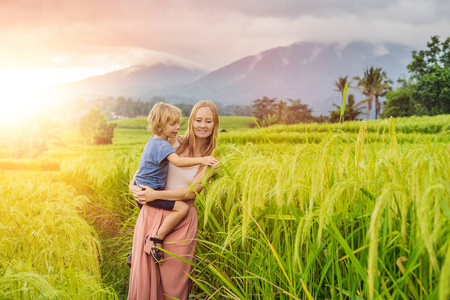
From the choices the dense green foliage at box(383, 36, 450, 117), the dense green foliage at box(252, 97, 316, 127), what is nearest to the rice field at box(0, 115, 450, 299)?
the dense green foliage at box(383, 36, 450, 117)

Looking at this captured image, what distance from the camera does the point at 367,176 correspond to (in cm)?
Answer: 169

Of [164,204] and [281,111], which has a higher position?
[281,111]

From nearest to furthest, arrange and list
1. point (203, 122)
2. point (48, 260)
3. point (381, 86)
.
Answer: point (48, 260) < point (203, 122) < point (381, 86)

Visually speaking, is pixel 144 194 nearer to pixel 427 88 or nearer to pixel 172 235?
pixel 172 235

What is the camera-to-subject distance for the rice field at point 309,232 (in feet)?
3.81

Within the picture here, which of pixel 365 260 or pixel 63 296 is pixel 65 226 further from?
pixel 365 260

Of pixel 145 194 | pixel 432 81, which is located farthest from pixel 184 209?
pixel 432 81

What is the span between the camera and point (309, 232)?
1.56 metres

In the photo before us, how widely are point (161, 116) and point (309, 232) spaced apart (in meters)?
1.53

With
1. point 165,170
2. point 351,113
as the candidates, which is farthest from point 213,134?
point 351,113

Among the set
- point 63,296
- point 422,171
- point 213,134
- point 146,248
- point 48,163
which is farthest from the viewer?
point 48,163

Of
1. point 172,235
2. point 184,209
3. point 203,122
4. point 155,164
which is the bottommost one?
point 172,235

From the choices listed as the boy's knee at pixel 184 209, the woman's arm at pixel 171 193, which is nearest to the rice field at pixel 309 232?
the woman's arm at pixel 171 193

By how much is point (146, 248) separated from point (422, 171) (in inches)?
83.1
